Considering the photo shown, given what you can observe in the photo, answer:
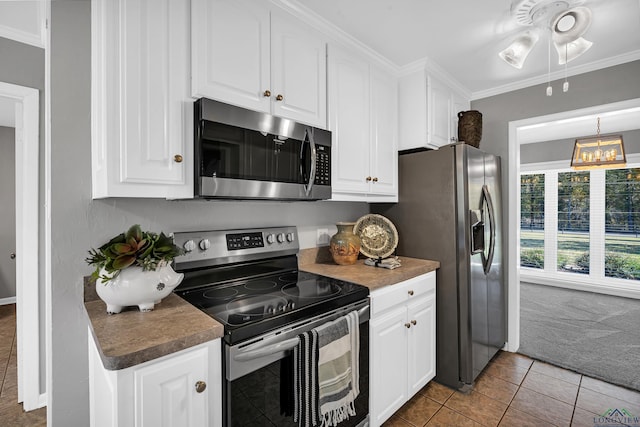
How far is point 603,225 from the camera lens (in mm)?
4855

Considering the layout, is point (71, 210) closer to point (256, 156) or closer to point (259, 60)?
point (256, 156)

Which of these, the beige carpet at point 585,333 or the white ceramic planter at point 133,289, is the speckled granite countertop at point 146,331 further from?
the beige carpet at point 585,333

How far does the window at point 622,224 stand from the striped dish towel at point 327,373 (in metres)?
5.34

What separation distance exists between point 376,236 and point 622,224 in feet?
15.6

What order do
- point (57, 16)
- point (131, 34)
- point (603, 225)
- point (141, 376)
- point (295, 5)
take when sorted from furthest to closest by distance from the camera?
1. point (603, 225)
2. point (295, 5)
3. point (57, 16)
4. point (131, 34)
5. point (141, 376)

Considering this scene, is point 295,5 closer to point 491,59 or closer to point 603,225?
point 491,59

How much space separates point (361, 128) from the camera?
212 centimetres

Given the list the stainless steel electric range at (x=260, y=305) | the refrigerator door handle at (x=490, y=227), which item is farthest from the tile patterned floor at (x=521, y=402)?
the refrigerator door handle at (x=490, y=227)

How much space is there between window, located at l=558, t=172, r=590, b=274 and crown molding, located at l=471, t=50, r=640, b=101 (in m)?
3.33

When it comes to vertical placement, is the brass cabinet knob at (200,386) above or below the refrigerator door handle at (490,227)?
below

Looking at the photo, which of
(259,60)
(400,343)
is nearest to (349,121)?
(259,60)

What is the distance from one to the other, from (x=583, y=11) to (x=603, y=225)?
467 centimetres

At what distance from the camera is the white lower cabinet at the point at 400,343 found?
68.0 inches

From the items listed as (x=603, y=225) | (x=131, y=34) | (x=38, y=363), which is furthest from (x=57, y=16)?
(x=603, y=225)
